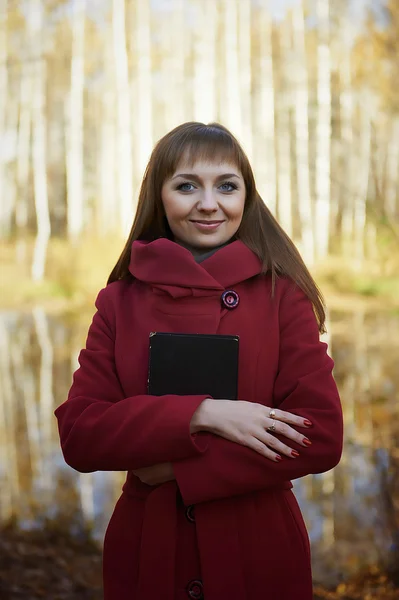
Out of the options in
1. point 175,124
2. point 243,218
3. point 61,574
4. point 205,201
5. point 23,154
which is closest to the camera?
point 205,201

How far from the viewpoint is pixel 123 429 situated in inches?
42.6

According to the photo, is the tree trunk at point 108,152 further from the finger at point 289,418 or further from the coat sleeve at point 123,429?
the finger at point 289,418

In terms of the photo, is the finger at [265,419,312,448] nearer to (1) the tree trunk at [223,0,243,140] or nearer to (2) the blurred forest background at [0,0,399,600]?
(2) the blurred forest background at [0,0,399,600]

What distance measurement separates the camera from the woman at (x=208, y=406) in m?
1.08

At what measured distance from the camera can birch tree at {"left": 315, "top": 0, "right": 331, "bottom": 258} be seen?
267 inches

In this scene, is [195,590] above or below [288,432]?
below

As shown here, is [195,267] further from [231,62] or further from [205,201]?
[231,62]

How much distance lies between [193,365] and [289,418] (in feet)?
0.56

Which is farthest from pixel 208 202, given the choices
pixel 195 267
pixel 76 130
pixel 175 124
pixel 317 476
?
pixel 76 130

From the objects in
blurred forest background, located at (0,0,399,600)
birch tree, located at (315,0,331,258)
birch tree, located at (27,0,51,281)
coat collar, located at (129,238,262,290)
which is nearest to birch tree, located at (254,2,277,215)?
blurred forest background, located at (0,0,399,600)

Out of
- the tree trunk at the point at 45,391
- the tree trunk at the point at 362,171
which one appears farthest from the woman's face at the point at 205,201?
the tree trunk at the point at 362,171

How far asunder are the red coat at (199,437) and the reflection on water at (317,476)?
1.69 m

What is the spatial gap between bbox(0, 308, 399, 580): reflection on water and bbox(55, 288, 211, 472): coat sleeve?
1.84 m

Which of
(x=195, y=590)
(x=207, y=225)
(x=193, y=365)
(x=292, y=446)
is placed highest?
(x=207, y=225)
